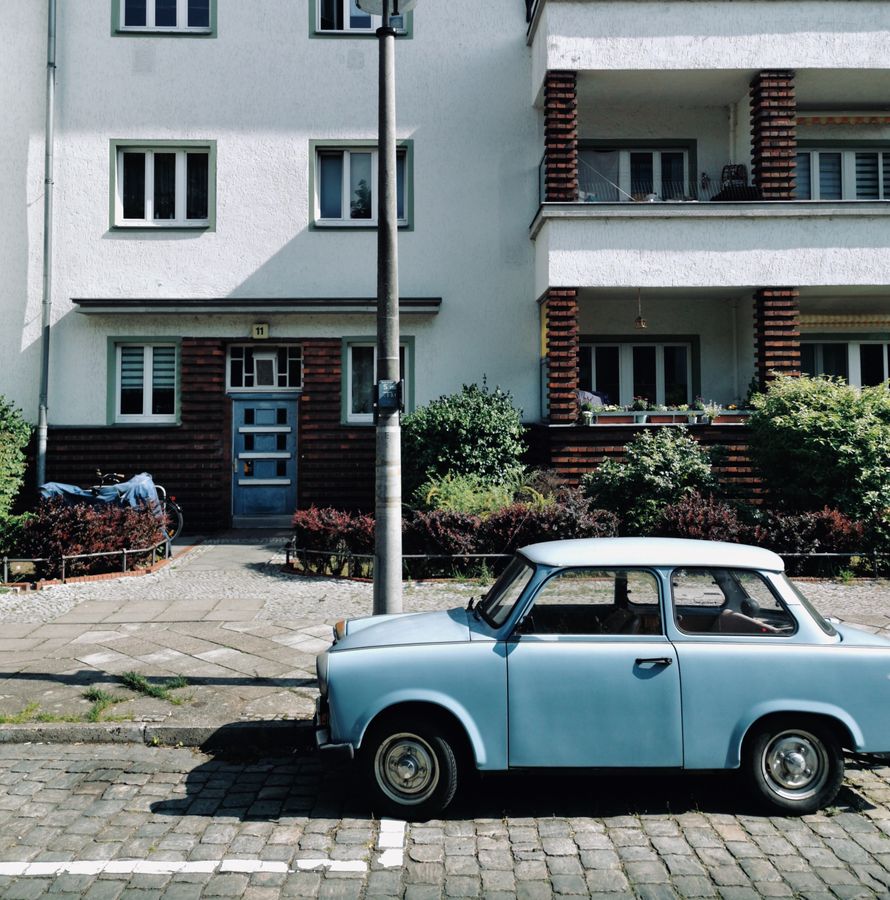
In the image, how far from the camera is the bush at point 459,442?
1256 centimetres

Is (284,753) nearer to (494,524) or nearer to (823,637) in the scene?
(823,637)

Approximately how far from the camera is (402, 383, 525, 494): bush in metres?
12.6

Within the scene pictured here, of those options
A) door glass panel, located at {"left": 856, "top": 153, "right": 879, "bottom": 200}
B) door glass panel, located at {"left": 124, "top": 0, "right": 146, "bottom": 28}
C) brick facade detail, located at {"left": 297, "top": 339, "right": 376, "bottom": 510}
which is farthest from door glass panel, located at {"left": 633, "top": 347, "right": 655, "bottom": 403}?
door glass panel, located at {"left": 124, "top": 0, "right": 146, "bottom": 28}

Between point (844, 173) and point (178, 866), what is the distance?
15.9 m

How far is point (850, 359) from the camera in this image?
15.8m

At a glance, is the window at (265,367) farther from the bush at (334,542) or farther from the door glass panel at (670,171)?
the door glass panel at (670,171)

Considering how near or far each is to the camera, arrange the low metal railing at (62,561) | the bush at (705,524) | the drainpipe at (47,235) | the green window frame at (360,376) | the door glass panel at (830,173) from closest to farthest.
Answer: the low metal railing at (62,561), the bush at (705,524), the drainpipe at (47,235), the green window frame at (360,376), the door glass panel at (830,173)

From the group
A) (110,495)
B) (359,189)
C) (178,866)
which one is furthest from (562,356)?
(178,866)

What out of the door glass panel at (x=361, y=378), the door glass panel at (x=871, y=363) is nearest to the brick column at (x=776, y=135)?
the door glass panel at (x=871, y=363)

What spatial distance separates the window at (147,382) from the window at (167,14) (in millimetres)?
5657

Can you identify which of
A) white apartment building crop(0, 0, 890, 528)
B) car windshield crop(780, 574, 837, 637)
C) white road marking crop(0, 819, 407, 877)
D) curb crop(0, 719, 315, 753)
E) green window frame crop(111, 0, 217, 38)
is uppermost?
green window frame crop(111, 0, 217, 38)

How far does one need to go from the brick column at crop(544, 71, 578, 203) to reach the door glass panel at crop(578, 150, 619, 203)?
64.0 inches

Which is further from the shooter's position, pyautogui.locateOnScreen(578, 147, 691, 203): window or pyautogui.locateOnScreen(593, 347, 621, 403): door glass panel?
pyautogui.locateOnScreen(593, 347, 621, 403): door glass panel

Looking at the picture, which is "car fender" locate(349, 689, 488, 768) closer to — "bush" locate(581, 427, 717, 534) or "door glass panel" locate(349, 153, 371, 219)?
"bush" locate(581, 427, 717, 534)
